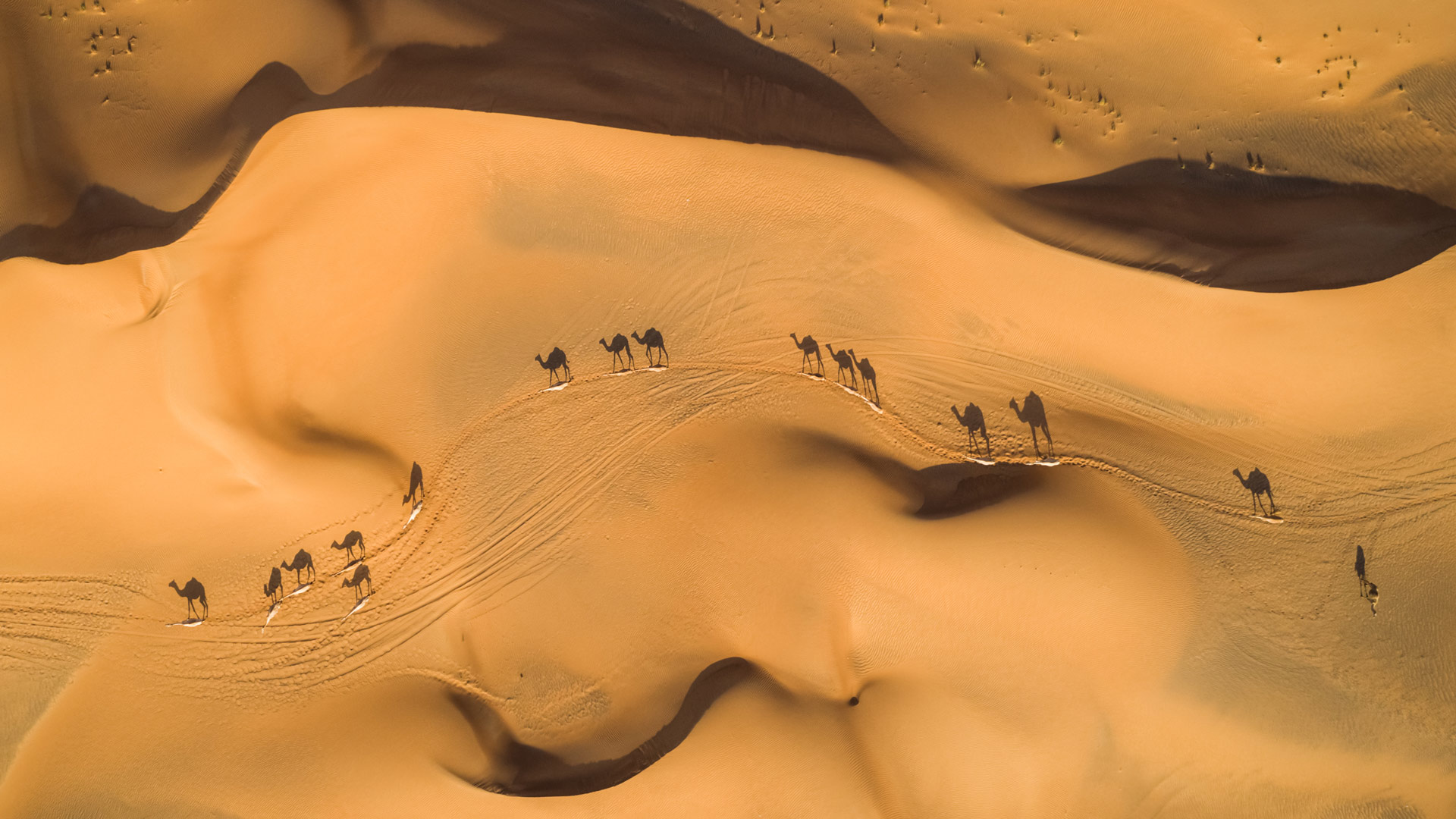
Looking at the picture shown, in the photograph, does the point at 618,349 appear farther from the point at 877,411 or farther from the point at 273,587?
the point at 273,587

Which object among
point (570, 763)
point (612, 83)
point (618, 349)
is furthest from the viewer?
point (618, 349)

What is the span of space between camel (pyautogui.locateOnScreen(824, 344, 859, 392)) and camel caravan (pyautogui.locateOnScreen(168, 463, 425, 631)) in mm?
4543

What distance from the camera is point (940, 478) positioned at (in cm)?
609

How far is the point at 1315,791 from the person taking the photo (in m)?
5.96

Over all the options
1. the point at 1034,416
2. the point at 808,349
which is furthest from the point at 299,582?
the point at 1034,416

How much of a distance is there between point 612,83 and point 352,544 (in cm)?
472

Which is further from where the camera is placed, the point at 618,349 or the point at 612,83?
the point at 618,349

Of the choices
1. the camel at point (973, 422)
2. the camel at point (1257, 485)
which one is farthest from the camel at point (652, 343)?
the camel at point (1257, 485)

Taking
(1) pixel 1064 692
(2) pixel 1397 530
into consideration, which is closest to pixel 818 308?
(1) pixel 1064 692

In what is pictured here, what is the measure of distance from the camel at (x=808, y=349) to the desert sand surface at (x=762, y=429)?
0.13 metres

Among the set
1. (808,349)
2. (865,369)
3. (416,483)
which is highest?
(808,349)

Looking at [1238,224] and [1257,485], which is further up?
[1238,224]

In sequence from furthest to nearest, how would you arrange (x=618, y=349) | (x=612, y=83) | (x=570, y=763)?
(x=618, y=349)
(x=570, y=763)
(x=612, y=83)

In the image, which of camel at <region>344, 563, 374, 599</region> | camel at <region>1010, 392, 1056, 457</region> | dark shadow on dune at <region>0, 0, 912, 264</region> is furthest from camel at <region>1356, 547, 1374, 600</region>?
camel at <region>344, 563, 374, 599</region>
